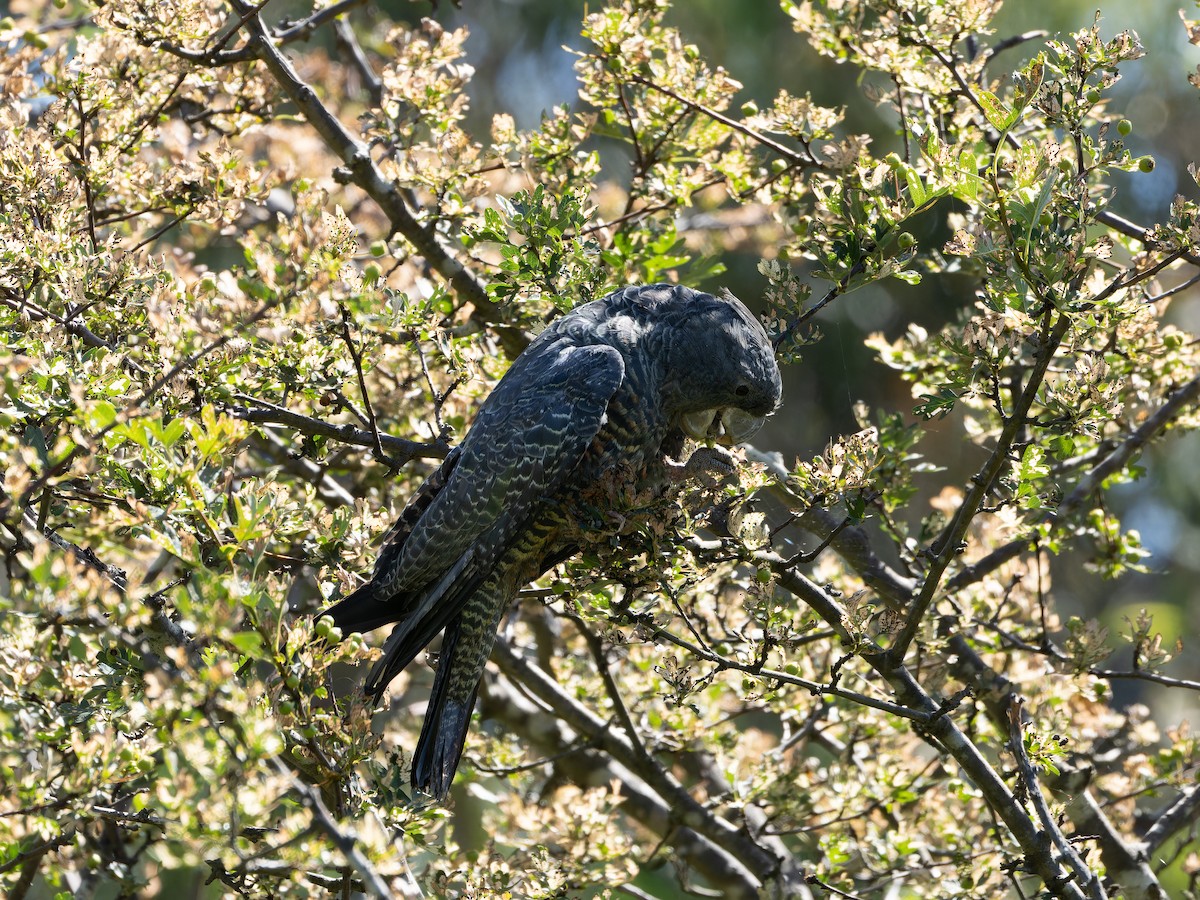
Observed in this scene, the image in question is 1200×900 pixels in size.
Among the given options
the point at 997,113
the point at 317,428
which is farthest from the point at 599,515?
the point at 997,113

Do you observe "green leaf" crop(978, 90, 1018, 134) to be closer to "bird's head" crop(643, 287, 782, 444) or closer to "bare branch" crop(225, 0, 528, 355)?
"bird's head" crop(643, 287, 782, 444)

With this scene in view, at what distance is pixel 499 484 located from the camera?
2.75 meters

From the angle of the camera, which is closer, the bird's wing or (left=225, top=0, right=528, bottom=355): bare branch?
the bird's wing

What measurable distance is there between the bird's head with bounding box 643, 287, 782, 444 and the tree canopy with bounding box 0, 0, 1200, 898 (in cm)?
13

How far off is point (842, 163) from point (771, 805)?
6.24 ft

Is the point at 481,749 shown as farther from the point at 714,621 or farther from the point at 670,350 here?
the point at 670,350

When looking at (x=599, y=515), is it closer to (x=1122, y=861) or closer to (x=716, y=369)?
(x=716, y=369)

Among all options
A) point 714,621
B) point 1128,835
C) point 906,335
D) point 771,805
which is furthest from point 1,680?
point 1128,835

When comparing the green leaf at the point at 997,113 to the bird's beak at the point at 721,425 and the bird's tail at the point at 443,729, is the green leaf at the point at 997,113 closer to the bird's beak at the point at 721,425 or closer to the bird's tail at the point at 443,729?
the bird's beak at the point at 721,425

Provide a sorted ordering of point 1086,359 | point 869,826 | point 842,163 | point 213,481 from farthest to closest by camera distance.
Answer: point 869,826 → point 842,163 → point 1086,359 → point 213,481

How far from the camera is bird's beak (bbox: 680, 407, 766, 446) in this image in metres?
2.94

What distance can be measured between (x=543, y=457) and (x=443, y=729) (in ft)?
2.32

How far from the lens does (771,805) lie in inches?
137

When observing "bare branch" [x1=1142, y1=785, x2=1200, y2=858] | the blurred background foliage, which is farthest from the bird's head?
the blurred background foliage
